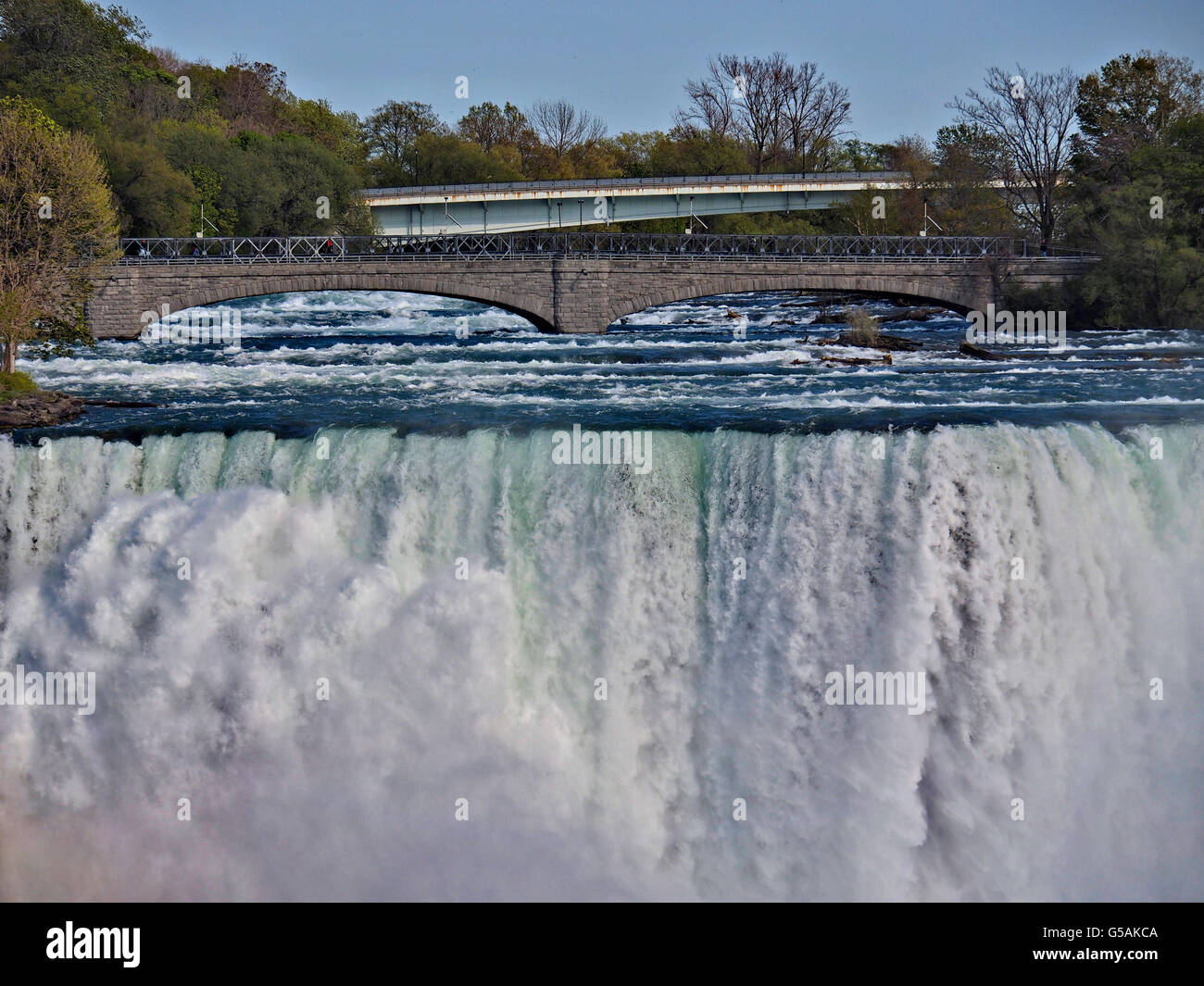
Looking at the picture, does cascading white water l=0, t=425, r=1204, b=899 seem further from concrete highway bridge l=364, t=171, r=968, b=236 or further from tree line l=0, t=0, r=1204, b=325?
concrete highway bridge l=364, t=171, r=968, b=236

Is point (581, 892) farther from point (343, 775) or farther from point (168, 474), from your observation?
point (168, 474)

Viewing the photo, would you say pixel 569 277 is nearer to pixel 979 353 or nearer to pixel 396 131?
pixel 979 353

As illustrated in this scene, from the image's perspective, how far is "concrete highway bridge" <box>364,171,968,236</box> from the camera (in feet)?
186

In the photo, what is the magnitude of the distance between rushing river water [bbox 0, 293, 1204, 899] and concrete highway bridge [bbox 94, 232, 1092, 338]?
22284mm

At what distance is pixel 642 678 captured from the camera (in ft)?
56.8

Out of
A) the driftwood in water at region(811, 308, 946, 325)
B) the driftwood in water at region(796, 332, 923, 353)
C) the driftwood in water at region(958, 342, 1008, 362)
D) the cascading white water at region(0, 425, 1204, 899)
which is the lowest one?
the cascading white water at region(0, 425, 1204, 899)

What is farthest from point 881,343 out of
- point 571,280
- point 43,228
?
point 43,228

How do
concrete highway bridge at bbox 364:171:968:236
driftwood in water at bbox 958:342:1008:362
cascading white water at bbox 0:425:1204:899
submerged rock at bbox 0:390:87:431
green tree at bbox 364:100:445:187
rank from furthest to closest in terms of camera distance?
green tree at bbox 364:100:445:187 < concrete highway bridge at bbox 364:171:968:236 < driftwood in water at bbox 958:342:1008:362 < submerged rock at bbox 0:390:87:431 < cascading white water at bbox 0:425:1204:899

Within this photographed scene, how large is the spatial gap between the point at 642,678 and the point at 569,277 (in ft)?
83.7

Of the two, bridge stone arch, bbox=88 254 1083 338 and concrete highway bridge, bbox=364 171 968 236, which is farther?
concrete highway bridge, bbox=364 171 968 236

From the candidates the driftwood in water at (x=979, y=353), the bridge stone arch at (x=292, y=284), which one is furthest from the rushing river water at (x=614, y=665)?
the bridge stone arch at (x=292, y=284)

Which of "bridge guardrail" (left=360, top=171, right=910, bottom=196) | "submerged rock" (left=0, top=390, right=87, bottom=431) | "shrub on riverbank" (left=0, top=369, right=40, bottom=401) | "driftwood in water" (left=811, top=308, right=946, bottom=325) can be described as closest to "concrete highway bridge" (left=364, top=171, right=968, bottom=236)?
"bridge guardrail" (left=360, top=171, right=910, bottom=196)

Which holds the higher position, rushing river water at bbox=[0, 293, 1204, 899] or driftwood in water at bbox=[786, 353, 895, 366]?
driftwood in water at bbox=[786, 353, 895, 366]

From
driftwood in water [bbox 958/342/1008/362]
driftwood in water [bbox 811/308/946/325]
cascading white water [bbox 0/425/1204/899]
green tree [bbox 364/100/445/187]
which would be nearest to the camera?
cascading white water [bbox 0/425/1204/899]
